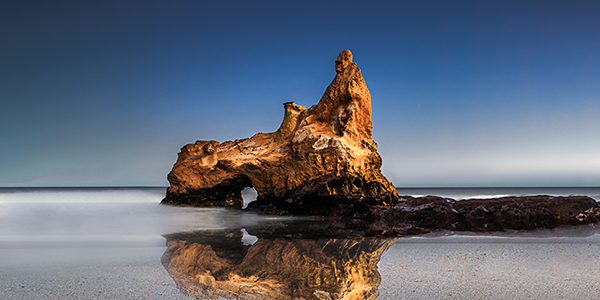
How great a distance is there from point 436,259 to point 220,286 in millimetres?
2710

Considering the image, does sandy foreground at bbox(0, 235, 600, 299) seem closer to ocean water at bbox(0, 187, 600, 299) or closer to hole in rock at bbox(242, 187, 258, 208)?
ocean water at bbox(0, 187, 600, 299)

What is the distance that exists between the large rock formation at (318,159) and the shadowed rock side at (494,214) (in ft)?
3.89

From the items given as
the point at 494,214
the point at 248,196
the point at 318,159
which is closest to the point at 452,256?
the point at 494,214

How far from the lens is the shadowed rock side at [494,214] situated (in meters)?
6.84

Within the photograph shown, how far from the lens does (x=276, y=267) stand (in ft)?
12.1

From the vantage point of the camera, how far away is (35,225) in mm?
7566

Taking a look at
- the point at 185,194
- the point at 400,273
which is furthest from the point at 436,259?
the point at 185,194

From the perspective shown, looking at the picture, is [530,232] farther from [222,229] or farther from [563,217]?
[222,229]

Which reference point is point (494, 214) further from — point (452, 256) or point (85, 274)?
point (85, 274)

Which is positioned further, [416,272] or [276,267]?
[276,267]

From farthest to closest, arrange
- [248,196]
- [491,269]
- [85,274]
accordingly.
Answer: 1. [248,196]
2. [491,269]
3. [85,274]

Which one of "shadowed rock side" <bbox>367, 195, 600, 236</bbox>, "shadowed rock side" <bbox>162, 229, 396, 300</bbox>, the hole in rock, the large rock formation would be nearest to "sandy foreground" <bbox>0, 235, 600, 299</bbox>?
"shadowed rock side" <bbox>162, 229, 396, 300</bbox>

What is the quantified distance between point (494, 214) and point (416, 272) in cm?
547

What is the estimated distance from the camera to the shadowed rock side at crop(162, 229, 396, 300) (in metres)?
2.91
